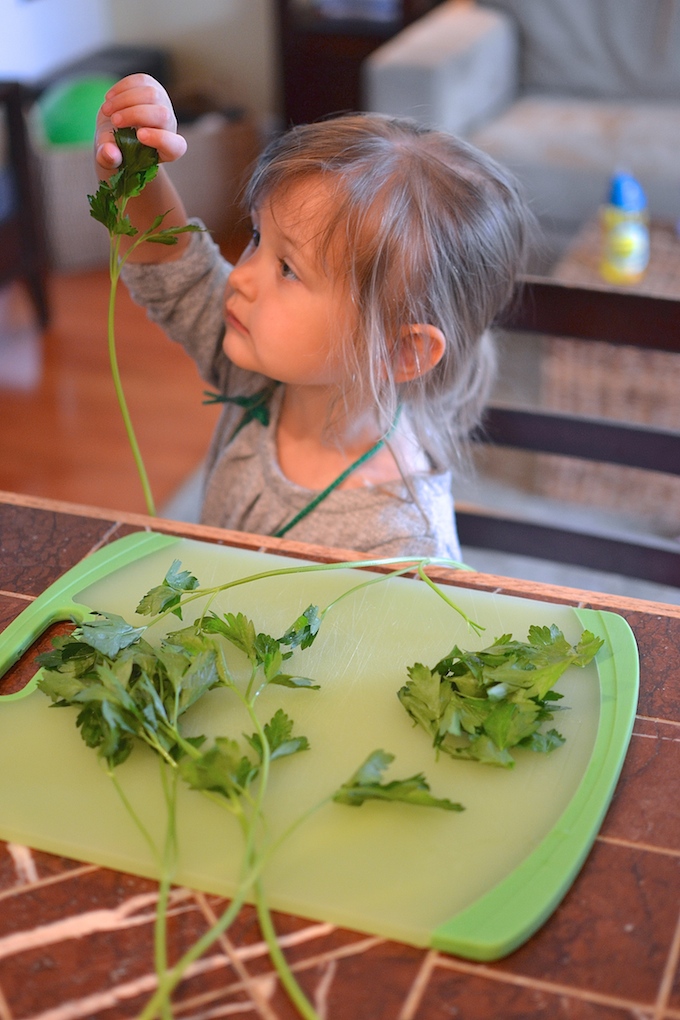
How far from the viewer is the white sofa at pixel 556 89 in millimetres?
2957

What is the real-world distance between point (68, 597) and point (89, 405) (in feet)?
7.06

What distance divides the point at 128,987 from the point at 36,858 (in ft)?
0.37

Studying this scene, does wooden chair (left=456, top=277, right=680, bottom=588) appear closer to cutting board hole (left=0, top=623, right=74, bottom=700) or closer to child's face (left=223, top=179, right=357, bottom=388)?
child's face (left=223, top=179, right=357, bottom=388)

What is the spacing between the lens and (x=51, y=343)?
3211mm

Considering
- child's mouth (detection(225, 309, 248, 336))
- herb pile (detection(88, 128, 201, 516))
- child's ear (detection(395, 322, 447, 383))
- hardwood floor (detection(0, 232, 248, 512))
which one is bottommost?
hardwood floor (detection(0, 232, 248, 512))

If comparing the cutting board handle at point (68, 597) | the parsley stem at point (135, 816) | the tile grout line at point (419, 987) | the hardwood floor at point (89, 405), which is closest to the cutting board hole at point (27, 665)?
the cutting board handle at point (68, 597)

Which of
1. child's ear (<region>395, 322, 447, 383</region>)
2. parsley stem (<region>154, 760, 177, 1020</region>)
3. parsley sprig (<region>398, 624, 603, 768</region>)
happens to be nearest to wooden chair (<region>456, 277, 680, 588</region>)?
child's ear (<region>395, 322, 447, 383</region>)

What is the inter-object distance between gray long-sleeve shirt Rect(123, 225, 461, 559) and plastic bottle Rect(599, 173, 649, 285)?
1.44 meters

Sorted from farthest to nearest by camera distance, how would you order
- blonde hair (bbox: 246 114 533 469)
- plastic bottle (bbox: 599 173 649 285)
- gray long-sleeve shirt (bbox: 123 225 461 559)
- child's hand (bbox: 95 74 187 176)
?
plastic bottle (bbox: 599 173 649 285), gray long-sleeve shirt (bbox: 123 225 461 559), blonde hair (bbox: 246 114 533 469), child's hand (bbox: 95 74 187 176)

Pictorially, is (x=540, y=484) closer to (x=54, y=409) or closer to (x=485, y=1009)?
(x=54, y=409)

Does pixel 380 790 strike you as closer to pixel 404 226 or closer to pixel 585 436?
pixel 404 226

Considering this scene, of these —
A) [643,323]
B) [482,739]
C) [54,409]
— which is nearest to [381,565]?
[482,739]

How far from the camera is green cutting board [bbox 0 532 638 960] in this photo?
1.94 ft

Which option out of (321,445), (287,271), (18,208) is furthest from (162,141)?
(18,208)
